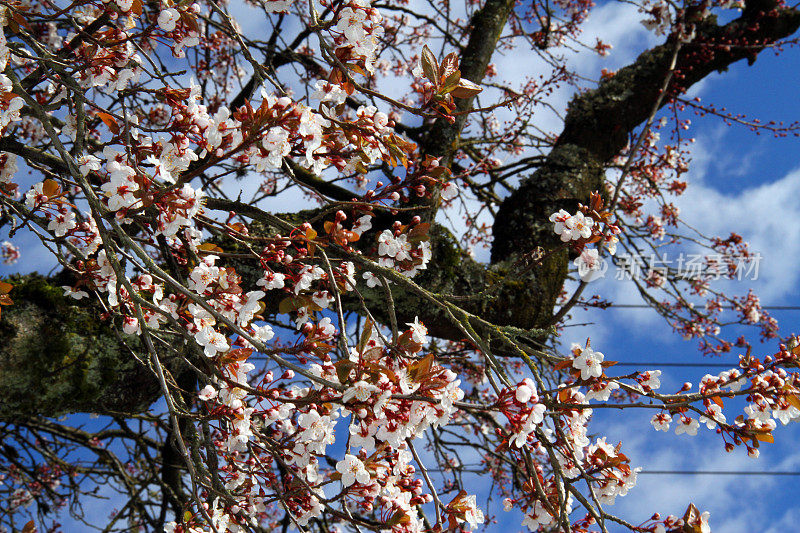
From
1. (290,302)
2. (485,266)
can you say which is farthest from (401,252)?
(485,266)

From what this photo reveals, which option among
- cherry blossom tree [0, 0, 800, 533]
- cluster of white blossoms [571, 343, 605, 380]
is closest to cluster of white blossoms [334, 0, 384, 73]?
cherry blossom tree [0, 0, 800, 533]

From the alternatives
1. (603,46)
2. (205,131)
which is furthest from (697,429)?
(603,46)

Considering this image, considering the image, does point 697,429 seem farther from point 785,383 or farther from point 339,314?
point 339,314

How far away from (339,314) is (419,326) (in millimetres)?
171

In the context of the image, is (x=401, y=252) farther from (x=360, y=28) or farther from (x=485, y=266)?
(x=485, y=266)

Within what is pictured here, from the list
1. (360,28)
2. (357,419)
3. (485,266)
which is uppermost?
(485,266)

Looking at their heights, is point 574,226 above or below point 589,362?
above

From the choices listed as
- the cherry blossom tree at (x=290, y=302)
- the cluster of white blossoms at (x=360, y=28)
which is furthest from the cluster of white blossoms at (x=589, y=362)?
the cluster of white blossoms at (x=360, y=28)

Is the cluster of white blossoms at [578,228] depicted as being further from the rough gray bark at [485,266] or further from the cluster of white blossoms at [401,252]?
the cluster of white blossoms at [401,252]

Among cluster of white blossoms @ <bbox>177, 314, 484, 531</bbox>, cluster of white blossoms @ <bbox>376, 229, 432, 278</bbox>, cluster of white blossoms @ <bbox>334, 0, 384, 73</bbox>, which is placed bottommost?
cluster of white blossoms @ <bbox>177, 314, 484, 531</bbox>

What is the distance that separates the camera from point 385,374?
100 cm

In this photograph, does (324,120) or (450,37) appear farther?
(450,37)

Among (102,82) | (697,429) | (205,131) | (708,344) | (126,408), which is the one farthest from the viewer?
(708,344)

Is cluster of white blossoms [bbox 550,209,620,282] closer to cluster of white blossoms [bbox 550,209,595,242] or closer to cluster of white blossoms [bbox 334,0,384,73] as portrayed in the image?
cluster of white blossoms [bbox 550,209,595,242]
